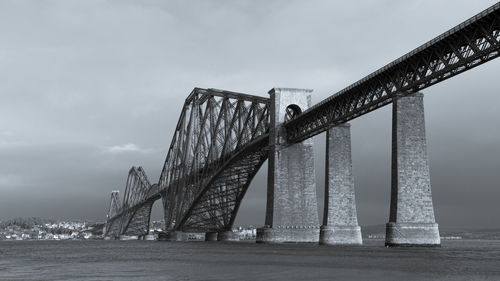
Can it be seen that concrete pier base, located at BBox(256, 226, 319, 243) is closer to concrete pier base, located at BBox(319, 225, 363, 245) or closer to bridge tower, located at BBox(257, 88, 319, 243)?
bridge tower, located at BBox(257, 88, 319, 243)

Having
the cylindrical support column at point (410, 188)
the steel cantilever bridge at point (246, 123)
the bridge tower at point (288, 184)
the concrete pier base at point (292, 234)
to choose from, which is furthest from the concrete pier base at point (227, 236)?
the cylindrical support column at point (410, 188)

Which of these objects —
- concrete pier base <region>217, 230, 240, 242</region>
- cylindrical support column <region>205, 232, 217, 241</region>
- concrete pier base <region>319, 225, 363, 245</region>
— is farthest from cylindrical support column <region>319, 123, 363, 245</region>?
cylindrical support column <region>205, 232, 217, 241</region>

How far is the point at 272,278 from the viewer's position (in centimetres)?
2430

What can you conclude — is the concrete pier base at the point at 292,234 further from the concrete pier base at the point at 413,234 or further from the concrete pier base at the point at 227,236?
the concrete pier base at the point at 227,236

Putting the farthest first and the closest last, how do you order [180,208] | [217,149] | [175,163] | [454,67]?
1. [175,163]
2. [180,208]
3. [217,149]
4. [454,67]

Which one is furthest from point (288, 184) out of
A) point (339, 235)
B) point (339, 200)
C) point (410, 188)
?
point (410, 188)

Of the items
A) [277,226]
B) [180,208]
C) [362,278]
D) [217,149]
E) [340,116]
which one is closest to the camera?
[362,278]

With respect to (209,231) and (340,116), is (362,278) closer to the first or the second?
(340,116)

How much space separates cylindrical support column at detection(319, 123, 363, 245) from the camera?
183ft

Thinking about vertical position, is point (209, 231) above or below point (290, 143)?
below

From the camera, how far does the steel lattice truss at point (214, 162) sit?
82.3 m

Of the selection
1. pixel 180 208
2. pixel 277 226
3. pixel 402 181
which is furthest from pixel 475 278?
pixel 180 208

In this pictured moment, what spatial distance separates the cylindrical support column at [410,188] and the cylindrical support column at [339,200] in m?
10.9

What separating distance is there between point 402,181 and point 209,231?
212ft
